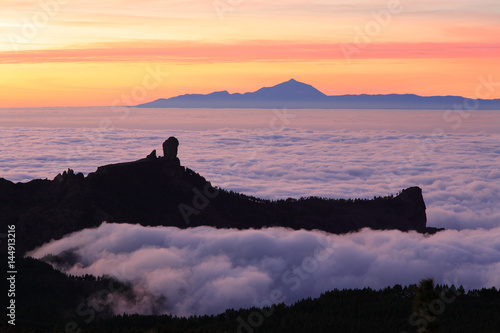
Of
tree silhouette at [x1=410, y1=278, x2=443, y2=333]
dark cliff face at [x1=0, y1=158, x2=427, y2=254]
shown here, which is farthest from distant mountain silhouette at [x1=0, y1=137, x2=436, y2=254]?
tree silhouette at [x1=410, y1=278, x2=443, y2=333]

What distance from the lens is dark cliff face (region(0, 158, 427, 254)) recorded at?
156125 mm

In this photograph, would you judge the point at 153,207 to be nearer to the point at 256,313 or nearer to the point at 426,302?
the point at 256,313

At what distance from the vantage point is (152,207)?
174 metres

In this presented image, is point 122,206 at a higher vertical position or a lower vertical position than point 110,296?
higher

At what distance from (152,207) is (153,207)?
28 centimetres

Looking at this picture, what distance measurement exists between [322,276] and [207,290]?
41.3 meters

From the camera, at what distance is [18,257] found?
137375 mm

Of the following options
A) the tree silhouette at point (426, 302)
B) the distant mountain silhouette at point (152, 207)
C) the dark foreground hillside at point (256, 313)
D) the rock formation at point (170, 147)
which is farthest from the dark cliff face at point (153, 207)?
the tree silhouette at point (426, 302)

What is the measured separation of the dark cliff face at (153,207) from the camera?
156125mm

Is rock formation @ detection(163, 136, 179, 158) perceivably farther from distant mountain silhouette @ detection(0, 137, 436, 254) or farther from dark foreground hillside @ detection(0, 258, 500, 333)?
dark foreground hillside @ detection(0, 258, 500, 333)

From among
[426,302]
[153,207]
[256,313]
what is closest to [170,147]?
[153,207]

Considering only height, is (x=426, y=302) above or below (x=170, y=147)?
below

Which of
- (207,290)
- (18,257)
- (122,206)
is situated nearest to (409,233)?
(207,290)

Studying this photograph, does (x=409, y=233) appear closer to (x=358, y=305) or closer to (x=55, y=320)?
(x=358, y=305)
